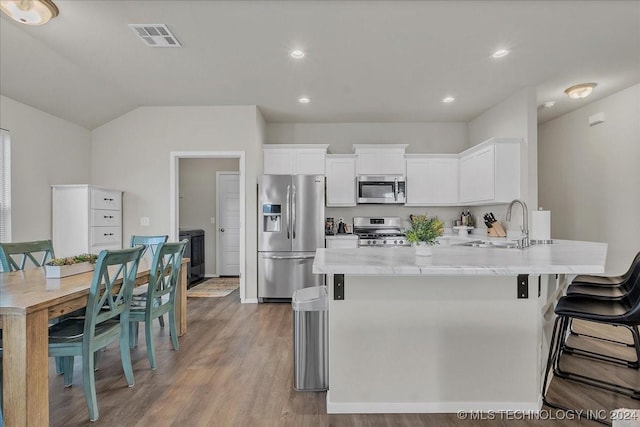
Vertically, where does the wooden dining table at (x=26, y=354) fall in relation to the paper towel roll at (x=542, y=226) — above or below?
below

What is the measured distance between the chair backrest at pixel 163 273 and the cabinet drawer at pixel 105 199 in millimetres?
1735

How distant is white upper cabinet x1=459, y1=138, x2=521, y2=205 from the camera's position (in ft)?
13.1

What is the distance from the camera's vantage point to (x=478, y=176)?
454 cm

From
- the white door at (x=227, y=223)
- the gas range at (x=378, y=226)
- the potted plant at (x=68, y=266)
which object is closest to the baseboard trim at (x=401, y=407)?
the potted plant at (x=68, y=266)

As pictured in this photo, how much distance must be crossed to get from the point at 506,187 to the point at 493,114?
4.06 feet

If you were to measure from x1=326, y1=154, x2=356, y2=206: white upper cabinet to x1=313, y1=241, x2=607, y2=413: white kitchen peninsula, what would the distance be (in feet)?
10.6

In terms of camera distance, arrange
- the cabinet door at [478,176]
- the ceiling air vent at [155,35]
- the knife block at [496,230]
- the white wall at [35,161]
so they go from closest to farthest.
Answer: the ceiling air vent at [155,35] → the white wall at [35,161] → the cabinet door at [478,176] → the knife block at [496,230]

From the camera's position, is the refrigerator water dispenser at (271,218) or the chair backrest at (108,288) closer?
the chair backrest at (108,288)

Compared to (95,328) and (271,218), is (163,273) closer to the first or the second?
(95,328)

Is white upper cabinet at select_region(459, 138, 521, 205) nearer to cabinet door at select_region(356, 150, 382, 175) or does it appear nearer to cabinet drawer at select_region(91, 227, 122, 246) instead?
cabinet door at select_region(356, 150, 382, 175)

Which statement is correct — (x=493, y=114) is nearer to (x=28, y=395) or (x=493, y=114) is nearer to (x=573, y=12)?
(x=573, y=12)

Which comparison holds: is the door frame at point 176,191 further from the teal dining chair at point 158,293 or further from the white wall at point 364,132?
the teal dining chair at point 158,293

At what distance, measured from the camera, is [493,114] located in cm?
466

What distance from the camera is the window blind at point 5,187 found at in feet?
11.1
